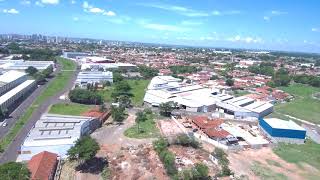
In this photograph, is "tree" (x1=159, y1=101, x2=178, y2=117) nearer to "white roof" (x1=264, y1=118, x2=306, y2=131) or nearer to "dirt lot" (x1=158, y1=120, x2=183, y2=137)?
"dirt lot" (x1=158, y1=120, x2=183, y2=137)

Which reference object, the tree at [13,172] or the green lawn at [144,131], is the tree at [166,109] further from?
the tree at [13,172]

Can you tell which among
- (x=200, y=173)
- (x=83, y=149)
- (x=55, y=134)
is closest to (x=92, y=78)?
(x=55, y=134)

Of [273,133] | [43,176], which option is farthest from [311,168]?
[43,176]

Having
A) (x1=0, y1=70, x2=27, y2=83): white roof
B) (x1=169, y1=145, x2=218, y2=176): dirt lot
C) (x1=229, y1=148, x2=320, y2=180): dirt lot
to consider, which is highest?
(x1=0, y1=70, x2=27, y2=83): white roof

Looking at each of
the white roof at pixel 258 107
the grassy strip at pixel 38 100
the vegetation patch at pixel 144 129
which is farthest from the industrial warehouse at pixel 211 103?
the grassy strip at pixel 38 100

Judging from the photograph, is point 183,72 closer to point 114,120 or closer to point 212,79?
point 212,79

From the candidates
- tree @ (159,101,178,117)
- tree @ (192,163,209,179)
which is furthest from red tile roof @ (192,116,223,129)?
tree @ (192,163,209,179)
